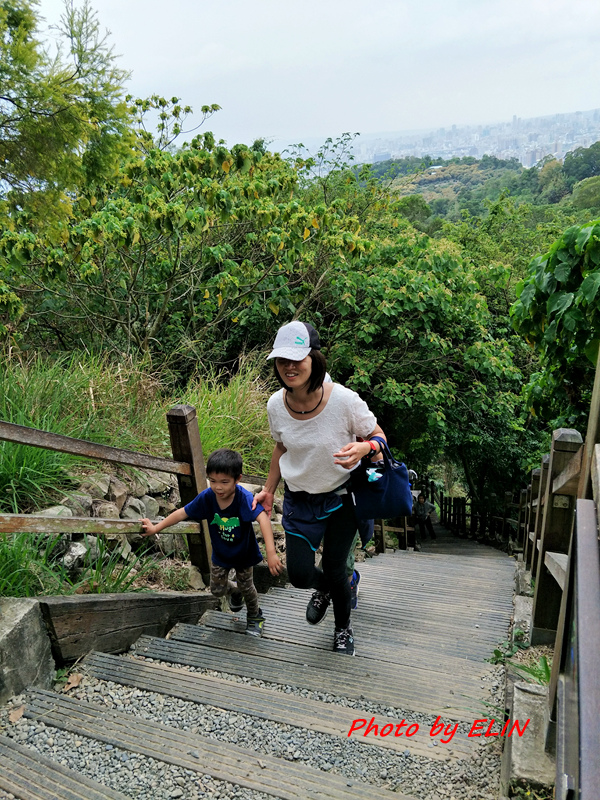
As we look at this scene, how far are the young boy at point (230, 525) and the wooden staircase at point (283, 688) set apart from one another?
239mm

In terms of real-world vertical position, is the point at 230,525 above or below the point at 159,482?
above

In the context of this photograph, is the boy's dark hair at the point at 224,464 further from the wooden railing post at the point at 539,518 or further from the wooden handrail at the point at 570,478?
the wooden railing post at the point at 539,518

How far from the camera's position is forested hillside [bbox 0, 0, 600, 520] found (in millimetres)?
4852

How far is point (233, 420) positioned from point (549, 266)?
10.8 ft

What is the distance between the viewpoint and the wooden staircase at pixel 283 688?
7.05ft

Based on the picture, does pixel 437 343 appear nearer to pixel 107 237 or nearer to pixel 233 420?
pixel 233 420

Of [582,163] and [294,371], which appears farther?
[582,163]

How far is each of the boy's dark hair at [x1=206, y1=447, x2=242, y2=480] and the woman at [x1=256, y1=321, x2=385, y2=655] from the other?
0.19 metres

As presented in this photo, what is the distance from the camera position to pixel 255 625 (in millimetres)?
3688

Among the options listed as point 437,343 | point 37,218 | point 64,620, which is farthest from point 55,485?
point 437,343

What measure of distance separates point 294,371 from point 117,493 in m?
2.19

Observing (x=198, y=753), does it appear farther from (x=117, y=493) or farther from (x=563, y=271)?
(x=563, y=271)

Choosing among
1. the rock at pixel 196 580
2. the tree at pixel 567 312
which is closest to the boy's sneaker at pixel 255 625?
the rock at pixel 196 580

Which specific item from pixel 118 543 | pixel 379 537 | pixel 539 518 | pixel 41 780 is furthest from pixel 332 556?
pixel 379 537
